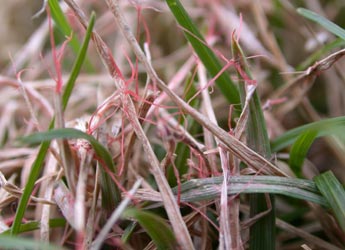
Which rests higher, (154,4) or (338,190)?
(154,4)

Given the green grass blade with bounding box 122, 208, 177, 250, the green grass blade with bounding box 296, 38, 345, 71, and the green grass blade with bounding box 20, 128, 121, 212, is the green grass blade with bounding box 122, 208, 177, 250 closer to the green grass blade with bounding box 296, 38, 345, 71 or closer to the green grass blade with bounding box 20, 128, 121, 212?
the green grass blade with bounding box 20, 128, 121, 212

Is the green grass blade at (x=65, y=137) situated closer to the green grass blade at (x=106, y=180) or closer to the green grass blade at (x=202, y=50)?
the green grass blade at (x=106, y=180)

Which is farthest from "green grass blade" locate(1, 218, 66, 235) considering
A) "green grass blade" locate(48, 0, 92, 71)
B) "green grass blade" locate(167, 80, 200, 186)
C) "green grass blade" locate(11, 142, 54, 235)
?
"green grass blade" locate(48, 0, 92, 71)

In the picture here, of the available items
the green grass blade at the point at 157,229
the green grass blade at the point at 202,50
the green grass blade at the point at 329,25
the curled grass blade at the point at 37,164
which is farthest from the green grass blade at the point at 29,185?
the green grass blade at the point at 329,25

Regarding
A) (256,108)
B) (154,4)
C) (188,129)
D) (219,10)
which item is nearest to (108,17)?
(154,4)

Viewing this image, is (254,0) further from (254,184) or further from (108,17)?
(254,184)

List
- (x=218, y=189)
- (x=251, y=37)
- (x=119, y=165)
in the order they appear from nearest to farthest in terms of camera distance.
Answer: (x=218, y=189) < (x=119, y=165) < (x=251, y=37)

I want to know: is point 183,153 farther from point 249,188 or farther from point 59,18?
point 59,18

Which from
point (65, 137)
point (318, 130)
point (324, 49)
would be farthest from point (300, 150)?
point (65, 137)
